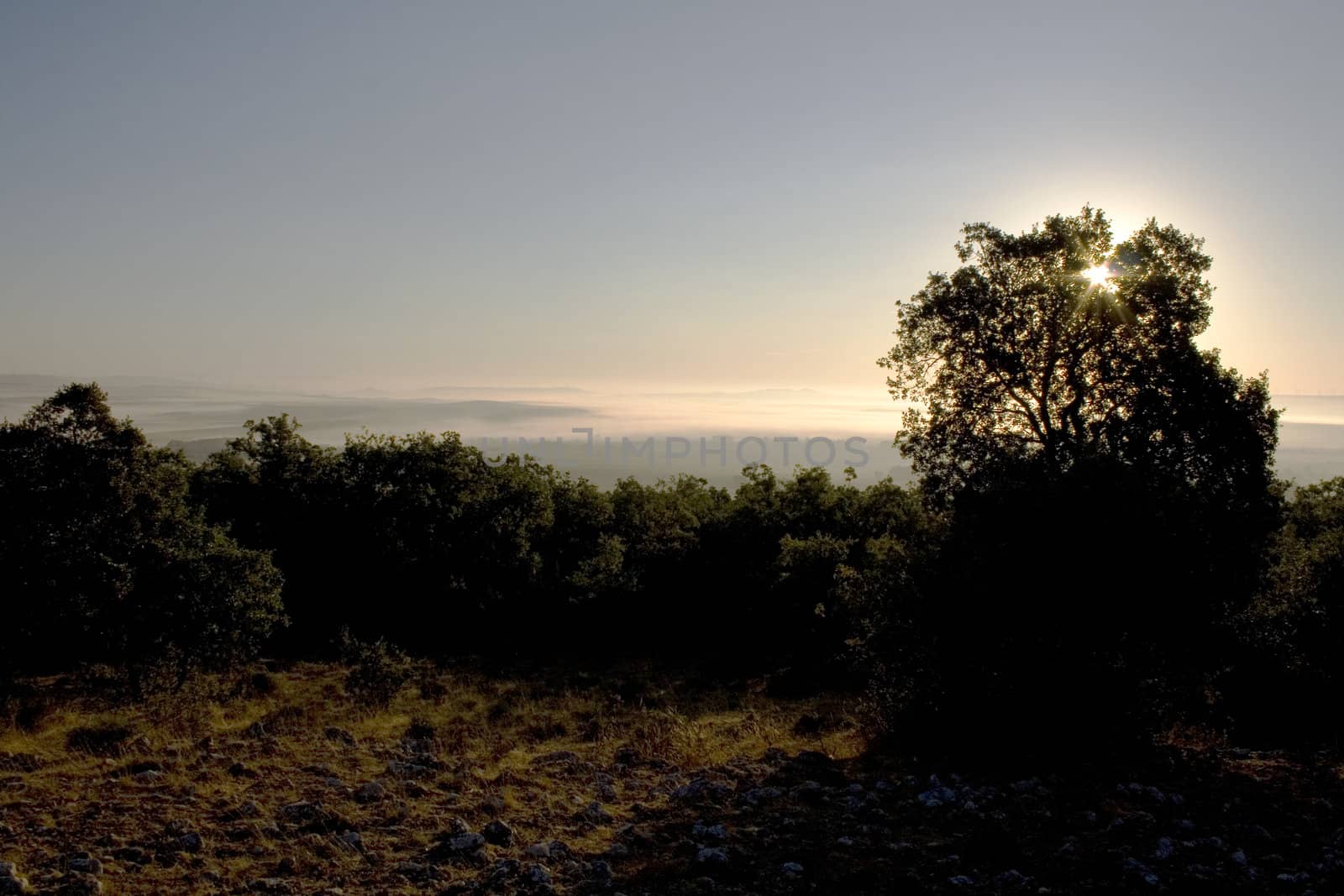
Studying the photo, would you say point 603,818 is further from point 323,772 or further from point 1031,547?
point 1031,547

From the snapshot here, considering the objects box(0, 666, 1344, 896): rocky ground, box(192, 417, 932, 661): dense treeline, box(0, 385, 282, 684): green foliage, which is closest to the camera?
box(0, 666, 1344, 896): rocky ground

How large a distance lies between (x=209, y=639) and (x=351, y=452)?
53.4 ft


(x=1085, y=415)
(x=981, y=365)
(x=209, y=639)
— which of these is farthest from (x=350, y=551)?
(x=1085, y=415)

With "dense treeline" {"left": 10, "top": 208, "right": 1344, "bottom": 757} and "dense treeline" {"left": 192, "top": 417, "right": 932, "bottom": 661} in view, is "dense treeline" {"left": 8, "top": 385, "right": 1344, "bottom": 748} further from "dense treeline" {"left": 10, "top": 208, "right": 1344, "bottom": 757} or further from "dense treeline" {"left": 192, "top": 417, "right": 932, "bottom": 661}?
"dense treeline" {"left": 192, "top": 417, "right": 932, "bottom": 661}

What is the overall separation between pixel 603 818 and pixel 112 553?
14.3m

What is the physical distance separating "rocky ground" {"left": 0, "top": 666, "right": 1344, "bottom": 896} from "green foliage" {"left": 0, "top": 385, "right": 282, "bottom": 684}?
A: 2.22m

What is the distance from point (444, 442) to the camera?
34.8m

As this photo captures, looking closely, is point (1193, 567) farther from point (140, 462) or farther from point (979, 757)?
point (140, 462)

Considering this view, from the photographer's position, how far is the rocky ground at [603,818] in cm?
993

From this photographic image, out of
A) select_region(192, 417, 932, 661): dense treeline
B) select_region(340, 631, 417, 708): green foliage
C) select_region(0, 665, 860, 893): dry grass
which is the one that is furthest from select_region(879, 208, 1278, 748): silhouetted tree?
select_region(340, 631, 417, 708): green foliage

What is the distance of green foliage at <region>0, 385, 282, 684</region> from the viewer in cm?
1702

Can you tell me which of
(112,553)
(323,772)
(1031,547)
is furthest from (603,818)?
(112,553)

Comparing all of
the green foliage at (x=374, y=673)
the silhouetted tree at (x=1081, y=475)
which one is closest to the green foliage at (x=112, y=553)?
the green foliage at (x=374, y=673)

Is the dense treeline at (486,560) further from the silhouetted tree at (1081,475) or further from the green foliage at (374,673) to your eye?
the silhouetted tree at (1081,475)
